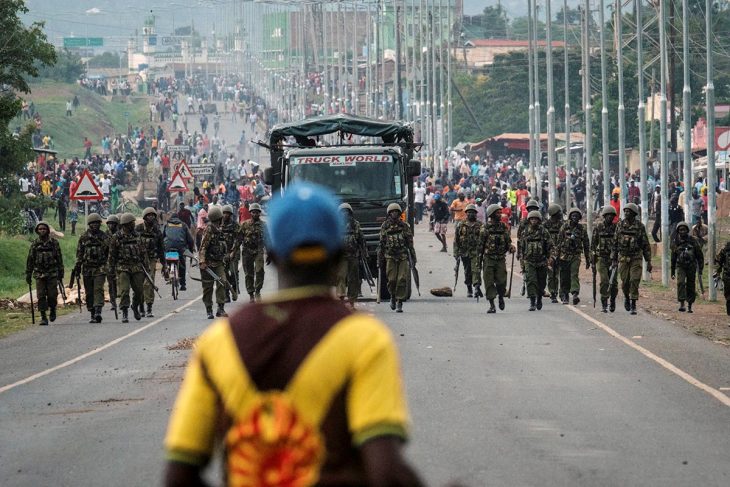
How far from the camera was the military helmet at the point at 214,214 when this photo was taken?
24547mm

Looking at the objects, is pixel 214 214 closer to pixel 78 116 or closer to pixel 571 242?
pixel 571 242

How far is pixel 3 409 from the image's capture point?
14578 mm

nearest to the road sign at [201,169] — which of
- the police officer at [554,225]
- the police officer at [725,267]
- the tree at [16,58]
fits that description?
the tree at [16,58]

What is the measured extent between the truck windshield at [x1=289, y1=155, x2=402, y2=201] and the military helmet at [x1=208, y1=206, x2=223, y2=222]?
3.56 m

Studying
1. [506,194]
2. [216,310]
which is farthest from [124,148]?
[216,310]

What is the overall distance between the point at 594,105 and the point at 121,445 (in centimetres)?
7742

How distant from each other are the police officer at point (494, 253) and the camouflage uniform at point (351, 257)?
72.9 inches

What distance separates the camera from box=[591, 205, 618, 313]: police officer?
24814mm

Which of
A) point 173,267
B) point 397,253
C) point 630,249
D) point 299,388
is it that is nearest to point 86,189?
point 173,267

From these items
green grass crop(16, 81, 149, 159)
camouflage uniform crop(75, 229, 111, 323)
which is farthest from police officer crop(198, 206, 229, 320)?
green grass crop(16, 81, 149, 159)

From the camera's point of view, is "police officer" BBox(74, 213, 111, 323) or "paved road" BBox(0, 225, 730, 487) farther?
"police officer" BBox(74, 213, 111, 323)

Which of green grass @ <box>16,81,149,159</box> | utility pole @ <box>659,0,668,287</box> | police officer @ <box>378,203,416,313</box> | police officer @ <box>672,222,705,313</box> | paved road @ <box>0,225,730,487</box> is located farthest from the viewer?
green grass @ <box>16,81,149,159</box>

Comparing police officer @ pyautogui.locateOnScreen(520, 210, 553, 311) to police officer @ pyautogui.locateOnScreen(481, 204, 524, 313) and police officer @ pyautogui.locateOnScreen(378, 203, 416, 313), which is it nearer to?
police officer @ pyautogui.locateOnScreen(481, 204, 524, 313)

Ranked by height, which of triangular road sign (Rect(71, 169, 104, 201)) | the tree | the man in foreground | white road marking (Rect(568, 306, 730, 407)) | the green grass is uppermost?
the green grass
